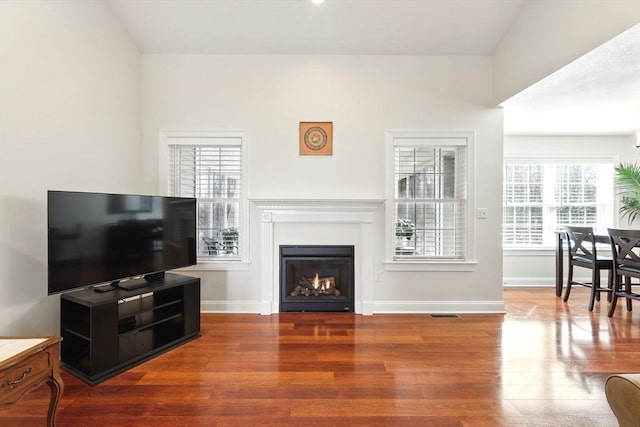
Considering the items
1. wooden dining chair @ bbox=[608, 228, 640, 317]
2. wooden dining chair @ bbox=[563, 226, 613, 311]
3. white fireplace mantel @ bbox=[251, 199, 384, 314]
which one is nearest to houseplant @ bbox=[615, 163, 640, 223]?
wooden dining chair @ bbox=[563, 226, 613, 311]

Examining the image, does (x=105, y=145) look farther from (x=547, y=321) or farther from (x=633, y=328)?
(x=633, y=328)

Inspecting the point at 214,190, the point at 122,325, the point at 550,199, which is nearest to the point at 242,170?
the point at 214,190

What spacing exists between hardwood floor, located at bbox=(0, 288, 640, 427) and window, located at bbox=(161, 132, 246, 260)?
896 millimetres

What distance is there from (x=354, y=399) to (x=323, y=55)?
136 inches

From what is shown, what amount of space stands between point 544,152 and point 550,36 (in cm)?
283

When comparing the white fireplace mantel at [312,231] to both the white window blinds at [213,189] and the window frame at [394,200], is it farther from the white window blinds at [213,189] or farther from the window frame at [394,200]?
the white window blinds at [213,189]

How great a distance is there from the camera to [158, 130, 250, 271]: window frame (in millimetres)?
3697

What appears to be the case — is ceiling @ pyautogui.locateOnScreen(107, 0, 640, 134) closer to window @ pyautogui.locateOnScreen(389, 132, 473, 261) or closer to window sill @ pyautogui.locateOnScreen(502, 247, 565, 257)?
window @ pyautogui.locateOnScreen(389, 132, 473, 261)

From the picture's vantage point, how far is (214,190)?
3836mm

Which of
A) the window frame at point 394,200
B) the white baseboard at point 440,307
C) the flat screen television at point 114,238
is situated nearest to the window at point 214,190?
the flat screen television at point 114,238

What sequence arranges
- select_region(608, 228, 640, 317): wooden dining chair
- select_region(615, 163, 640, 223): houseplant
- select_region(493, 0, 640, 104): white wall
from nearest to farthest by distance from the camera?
1. select_region(493, 0, 640, 104): white wall
2. select_region(608, 228, 640, 317): wooden dining chair
3. select_region(615, 163, 640, 223): houseplant

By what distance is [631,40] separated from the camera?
2350 millimetres

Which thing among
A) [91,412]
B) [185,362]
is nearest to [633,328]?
[185,362]

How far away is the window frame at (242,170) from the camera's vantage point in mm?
3697
